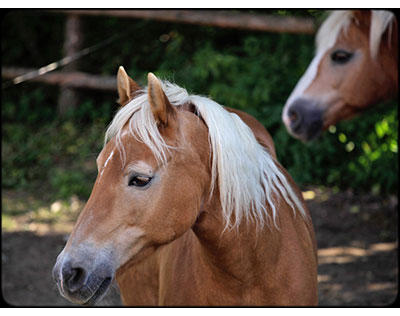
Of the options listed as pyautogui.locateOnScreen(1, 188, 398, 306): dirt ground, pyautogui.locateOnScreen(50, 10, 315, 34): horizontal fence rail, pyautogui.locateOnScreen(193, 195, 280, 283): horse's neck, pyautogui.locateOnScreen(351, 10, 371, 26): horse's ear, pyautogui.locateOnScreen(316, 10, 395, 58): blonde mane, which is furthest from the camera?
pyautogui.locateOnScreen(50, 10, 315, 34): horizontal fence rail

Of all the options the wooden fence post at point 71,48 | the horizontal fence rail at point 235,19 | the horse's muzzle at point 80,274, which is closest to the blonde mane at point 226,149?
the horse's muzzle at point 80,274

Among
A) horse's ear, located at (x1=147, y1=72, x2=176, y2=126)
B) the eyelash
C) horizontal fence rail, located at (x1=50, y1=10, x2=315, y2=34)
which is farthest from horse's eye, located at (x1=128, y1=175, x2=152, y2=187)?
horizontal fence rail, located at (x1=50, y1=10, x2=315, y2=34)

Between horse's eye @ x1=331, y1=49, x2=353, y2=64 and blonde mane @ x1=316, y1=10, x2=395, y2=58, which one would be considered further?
horse's eye @ x1=331, y1=49, x2=353, y2=64

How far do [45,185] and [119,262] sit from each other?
4.61m

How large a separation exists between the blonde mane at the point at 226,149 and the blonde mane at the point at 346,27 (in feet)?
4.87

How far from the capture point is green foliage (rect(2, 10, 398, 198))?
519 cm

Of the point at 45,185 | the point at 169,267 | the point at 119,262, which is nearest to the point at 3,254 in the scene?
the point at 45,185

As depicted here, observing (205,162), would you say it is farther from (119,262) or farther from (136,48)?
(136,48)

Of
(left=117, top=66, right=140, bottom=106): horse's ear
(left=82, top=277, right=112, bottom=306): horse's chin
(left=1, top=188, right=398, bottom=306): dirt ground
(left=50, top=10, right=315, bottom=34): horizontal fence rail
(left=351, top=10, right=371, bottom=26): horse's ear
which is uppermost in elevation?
(left=117, top=66, right=140, bottom=106): horse's ear

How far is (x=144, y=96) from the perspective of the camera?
186cm

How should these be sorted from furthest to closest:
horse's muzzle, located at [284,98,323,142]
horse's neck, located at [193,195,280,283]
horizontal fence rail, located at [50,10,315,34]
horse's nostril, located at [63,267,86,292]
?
horizontal fence rail, located at [50,10,315,34], horse's muzzle, located at [284,98,323,142], horse's neck, located at [193,195,280,283], horse's nostril, located at [63,267,86,292]

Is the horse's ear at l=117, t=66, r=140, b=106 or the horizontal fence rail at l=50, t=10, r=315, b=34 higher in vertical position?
the horse's ear at l=117, t=66, r=140, b=106

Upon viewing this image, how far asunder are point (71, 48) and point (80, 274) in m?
5.75

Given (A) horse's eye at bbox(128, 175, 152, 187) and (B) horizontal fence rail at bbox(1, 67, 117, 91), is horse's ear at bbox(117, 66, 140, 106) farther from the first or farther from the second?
(B) horizontal fence rail at bbox(1, 67, 117, 91)
